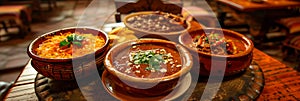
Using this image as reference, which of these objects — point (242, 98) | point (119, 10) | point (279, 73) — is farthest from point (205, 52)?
point (119, 10)

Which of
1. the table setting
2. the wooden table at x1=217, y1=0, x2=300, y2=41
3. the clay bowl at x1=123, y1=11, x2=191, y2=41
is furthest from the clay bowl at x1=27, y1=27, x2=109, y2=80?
the wooden table at x1=217, y1=0, x2=300, y2=41

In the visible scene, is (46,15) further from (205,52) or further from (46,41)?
(205,52)

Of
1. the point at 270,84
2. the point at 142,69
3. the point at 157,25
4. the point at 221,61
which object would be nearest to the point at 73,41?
the point at 142,69

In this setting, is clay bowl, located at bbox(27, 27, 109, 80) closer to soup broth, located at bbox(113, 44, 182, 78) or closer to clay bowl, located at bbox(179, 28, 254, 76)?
soup broth, located at bbox(113, 44, 182, 78)

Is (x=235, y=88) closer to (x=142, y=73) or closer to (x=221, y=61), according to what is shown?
(x=221, y=61)

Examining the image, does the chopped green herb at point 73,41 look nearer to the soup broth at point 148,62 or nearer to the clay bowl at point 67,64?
the clay bowl at point 67,64

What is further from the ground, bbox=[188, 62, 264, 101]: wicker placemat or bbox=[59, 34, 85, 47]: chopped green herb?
bbox=[59, 34, 85, 47]: chopped green herb
